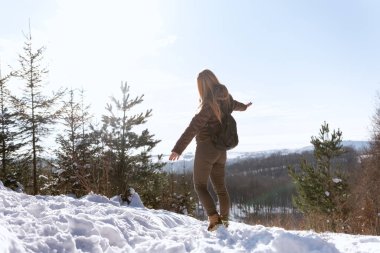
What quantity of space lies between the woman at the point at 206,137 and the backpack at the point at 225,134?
1.9 inches

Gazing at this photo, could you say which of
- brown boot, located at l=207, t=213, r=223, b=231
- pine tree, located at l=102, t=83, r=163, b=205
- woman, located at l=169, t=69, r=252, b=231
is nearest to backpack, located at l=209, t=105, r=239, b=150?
woman, located at l=169, t=69, r=252, b=231

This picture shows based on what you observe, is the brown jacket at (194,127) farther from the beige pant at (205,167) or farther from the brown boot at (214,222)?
the brown boot at (214,222)

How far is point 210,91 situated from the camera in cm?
415

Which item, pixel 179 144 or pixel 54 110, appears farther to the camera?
pixel 54 110

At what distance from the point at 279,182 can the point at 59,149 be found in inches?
4357

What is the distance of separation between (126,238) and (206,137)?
1387mm

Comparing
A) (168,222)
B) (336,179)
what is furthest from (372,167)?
(168,222)

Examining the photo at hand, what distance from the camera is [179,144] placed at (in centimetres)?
404

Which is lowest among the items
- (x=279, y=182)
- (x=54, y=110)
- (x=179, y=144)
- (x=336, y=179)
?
(x=279, y=182)

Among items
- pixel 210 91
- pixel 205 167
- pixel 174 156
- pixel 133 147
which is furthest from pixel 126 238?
pixel 133 147

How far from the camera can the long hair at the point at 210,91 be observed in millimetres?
4102

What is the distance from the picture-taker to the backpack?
13.8 feet

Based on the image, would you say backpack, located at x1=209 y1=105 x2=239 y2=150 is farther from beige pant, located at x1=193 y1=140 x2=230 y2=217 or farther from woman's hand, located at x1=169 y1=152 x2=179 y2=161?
woman's hand, located at x1=169 y1=152 x2=179 y2=161

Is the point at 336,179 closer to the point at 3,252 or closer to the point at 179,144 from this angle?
the point at 179,144
